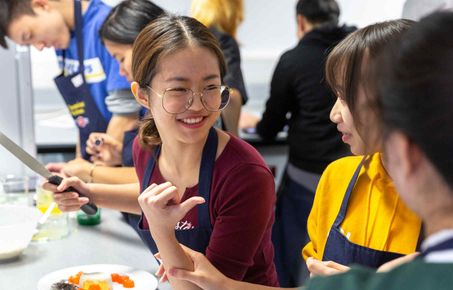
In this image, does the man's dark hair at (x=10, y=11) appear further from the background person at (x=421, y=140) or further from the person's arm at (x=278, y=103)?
the background person at (x=421, y=140)

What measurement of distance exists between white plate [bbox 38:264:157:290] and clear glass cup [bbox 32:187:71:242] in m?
0.30

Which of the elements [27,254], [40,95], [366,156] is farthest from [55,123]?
[366,156]

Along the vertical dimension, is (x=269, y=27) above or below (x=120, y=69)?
below

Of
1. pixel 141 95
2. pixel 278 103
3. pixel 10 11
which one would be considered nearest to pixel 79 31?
pixel 10 11

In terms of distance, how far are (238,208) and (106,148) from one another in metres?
0.90

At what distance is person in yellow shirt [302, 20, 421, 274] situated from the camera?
1.16 meters

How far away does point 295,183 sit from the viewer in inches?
110

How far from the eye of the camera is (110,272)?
58.7 inches

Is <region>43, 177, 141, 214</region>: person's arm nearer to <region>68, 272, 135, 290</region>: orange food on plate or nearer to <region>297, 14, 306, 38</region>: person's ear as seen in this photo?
<region>68, 272, 135, 290</region>: orange food on plate

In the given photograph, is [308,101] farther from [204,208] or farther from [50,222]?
[204,208]

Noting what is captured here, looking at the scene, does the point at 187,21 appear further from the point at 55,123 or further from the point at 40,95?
the point at 40,95

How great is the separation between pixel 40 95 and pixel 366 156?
2668mm

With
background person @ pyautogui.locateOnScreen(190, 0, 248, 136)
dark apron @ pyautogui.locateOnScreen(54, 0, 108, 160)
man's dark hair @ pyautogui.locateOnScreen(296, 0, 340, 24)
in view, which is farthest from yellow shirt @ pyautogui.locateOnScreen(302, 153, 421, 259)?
man's dark hair @ pyautogui.locateOnScreen(296, 0, 340, 24)

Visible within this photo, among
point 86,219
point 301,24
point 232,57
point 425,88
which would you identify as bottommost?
point 86,219
